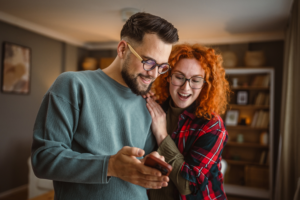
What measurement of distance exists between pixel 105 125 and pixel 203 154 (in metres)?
0.60

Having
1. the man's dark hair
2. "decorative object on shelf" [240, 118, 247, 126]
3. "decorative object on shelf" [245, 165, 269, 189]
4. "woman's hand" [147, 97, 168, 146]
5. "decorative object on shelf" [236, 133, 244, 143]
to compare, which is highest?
the man's dark hair

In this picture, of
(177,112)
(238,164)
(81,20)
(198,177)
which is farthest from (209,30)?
(198,177)

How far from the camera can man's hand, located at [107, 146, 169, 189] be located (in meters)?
0.88

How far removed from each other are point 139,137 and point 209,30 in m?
3.95

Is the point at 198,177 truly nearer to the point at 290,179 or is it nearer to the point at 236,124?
the point at 290,179

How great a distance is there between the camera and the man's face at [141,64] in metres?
1.18

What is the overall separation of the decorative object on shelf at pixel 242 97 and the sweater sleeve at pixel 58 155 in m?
4.59

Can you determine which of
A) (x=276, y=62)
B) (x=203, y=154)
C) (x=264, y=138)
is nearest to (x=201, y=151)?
(x=203, y=154)

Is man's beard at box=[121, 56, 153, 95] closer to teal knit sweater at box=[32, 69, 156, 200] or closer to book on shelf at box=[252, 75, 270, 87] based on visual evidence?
teal knit sweater at box=[32, 69, 156, 200]

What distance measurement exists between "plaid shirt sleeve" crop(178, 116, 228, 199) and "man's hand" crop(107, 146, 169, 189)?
496mm

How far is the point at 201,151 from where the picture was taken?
4.65 feet

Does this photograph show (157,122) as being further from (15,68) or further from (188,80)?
(15,68)

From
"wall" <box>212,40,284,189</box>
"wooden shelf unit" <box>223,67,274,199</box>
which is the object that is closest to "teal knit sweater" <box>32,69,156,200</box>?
"wooden shelf unit" <box>223,67,274,199</box>

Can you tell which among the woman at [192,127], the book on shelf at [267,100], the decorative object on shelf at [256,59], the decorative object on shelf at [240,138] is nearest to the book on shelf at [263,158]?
the decorative object on shelf at [240,138]
